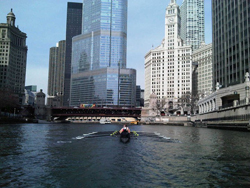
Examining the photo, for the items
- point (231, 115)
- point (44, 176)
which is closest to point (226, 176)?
point (44, 176)

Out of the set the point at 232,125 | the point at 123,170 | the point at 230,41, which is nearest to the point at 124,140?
the point at 123,170

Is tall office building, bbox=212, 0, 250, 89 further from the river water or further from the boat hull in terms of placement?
the river water

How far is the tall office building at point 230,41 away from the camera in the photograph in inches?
3627

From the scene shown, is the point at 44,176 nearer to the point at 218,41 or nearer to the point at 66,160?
the point at 66,160

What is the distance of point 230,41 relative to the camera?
103188 mm

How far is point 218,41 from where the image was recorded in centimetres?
11462

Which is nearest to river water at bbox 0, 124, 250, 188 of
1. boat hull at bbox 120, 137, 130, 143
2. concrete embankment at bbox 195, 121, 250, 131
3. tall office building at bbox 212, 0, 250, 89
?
boat hull at bbox 120, 137, 130, 143

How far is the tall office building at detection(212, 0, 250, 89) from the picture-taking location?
92.1 meters

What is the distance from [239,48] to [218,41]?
19810mm

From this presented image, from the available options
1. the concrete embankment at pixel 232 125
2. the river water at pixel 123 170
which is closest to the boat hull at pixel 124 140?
the river water at pixel 123 170

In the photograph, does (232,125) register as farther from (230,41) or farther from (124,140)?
(124,140)

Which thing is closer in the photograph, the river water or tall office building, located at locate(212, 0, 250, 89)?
the river water

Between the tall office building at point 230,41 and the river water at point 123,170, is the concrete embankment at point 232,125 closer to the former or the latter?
the tall office building at point 230,41

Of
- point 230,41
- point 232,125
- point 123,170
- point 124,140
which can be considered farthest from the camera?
A: point 230,41
